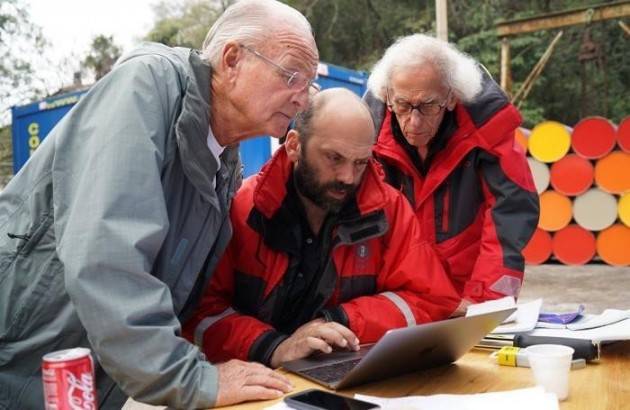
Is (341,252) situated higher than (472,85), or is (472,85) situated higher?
(472,85)

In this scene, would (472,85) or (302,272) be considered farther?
(472,85)

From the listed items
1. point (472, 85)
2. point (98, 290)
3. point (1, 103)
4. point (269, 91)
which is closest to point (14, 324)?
point (98, 290)

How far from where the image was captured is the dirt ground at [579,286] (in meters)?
6.62

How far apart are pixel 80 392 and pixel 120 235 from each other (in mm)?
314

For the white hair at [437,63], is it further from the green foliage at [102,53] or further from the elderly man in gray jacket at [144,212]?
the green foliage at [102,53]

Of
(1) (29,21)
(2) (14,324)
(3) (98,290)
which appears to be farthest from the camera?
(1) (29,21)

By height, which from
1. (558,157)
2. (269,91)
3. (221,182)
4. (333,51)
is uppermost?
(333,51)

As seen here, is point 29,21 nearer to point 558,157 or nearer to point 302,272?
point 558,157

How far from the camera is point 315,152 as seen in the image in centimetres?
219

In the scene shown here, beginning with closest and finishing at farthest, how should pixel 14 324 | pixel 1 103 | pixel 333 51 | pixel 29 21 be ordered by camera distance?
pixel 14 324 → pixel 1 103 → pixel 29 21 → pixel 333 51

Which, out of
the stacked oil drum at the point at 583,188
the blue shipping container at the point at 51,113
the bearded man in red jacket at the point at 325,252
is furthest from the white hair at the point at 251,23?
the stacked oil drum at the point at 583,188

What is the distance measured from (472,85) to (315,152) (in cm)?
80

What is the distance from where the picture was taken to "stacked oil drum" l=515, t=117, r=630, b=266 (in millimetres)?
8273

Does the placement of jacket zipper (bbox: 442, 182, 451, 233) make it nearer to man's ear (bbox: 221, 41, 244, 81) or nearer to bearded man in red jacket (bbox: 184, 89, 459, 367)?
bearded man in red jacket (bbox: 184, 89, 459, 367)
